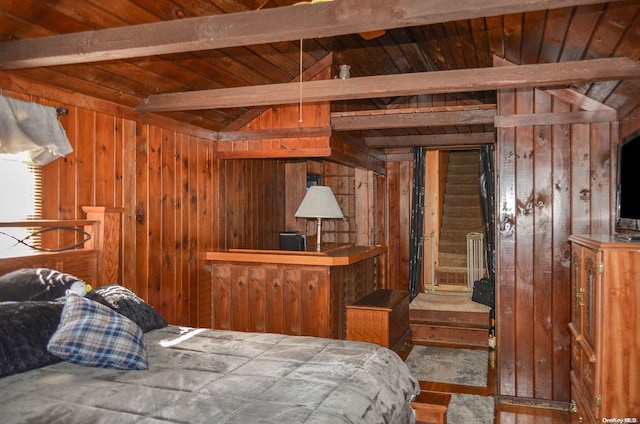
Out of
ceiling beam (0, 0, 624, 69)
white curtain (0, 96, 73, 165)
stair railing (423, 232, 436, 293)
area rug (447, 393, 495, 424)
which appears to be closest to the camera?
ceiling beam (0, 0, 624, 69)

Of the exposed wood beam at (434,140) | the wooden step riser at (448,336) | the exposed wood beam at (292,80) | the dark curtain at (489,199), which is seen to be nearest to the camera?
the exposed wood beam at (292,80)

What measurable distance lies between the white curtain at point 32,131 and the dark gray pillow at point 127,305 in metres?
0.88

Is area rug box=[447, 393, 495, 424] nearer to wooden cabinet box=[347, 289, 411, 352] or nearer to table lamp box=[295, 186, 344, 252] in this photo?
wooden cabinet box=[347, 289, 411, 352]

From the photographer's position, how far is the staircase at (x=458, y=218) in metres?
7.58

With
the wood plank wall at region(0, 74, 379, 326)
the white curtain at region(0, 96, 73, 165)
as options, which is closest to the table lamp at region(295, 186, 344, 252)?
the wood plank wall at region(0, 74, 379, 326)

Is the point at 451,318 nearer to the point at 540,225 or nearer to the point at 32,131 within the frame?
the point at 540,225

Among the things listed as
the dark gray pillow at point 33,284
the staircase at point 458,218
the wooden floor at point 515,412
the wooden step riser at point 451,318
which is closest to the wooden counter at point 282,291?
the wooden floor at point 515,412

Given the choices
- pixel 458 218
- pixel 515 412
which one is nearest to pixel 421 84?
pixel 515 412

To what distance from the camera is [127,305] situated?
2639mm

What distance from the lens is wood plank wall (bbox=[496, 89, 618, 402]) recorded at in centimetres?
349

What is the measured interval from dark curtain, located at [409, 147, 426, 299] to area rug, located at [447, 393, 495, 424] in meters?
2.48

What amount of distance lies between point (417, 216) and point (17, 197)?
448cm

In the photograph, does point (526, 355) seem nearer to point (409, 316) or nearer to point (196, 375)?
point (409, 316)

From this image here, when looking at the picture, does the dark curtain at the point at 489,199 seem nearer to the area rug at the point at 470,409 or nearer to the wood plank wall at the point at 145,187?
the area rug at the point at 470,409
